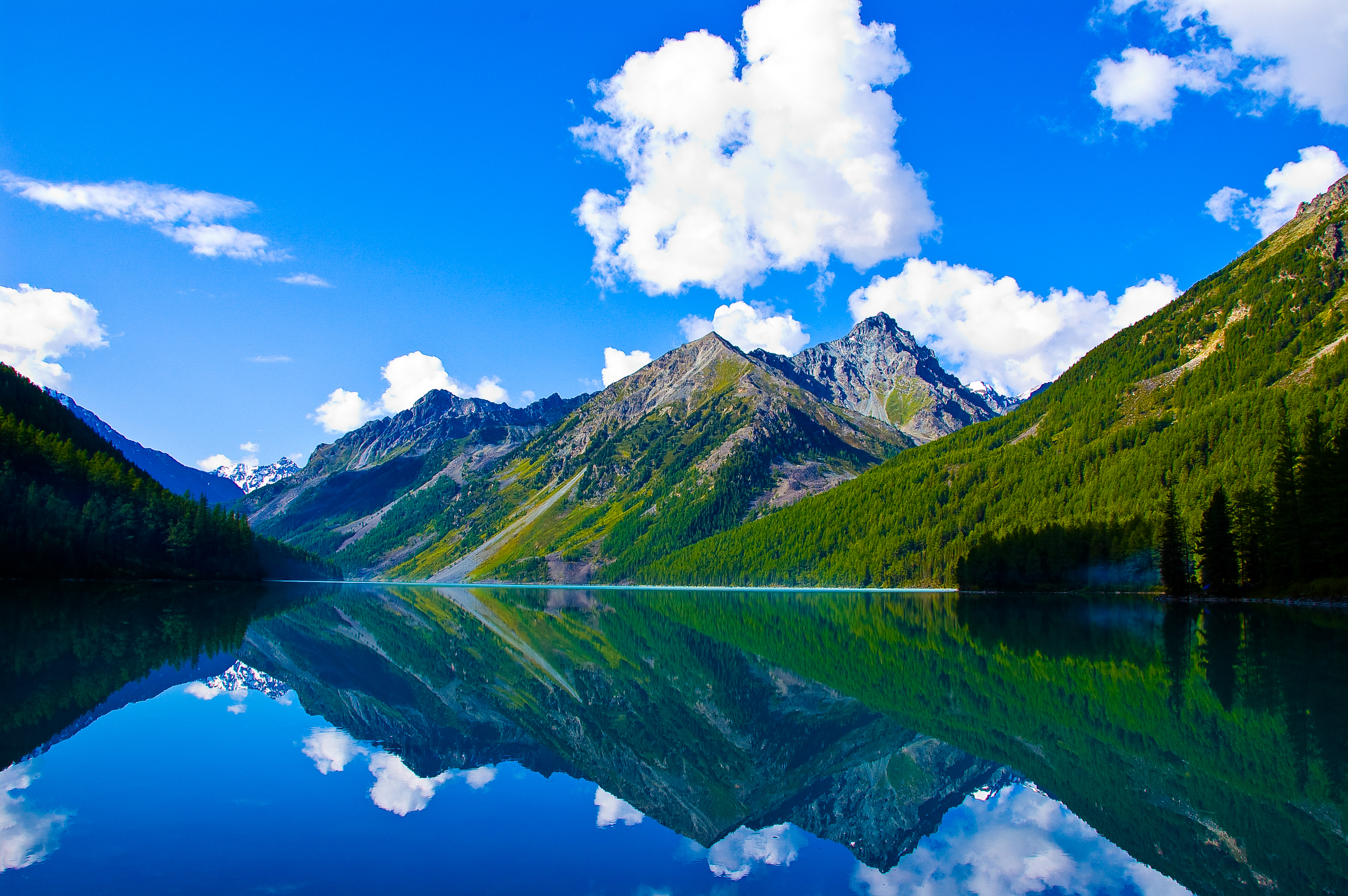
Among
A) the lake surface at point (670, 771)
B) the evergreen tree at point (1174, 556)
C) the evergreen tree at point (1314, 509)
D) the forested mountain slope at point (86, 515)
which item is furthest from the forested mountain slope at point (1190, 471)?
the forested mountain slope at point (86, 515)

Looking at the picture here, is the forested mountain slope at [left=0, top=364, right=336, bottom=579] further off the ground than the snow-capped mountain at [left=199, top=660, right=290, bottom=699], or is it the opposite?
the forested mountain slope at [left=0, top=364, right=336, bottom=579]

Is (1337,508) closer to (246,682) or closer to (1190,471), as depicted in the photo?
(1190,471)

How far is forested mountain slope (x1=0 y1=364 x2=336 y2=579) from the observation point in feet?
311

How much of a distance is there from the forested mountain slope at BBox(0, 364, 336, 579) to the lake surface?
69480 millimetres

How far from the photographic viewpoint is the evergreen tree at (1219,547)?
284 ft

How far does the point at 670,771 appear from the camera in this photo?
2091cm

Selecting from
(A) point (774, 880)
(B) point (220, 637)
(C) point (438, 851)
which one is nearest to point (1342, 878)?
(A) point (774, 880)

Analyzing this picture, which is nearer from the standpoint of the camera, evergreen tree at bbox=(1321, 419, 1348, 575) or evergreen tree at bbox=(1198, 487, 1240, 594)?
evergreen tree at bbox=(1321, 419, 1348, 575)

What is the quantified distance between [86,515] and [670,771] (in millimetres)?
115933

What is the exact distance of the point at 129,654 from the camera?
34.6 meters

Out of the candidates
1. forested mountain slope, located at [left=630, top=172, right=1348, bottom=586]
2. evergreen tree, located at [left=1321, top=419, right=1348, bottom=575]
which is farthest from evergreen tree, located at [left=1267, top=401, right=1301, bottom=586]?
evergreen tree, located at [left=1321, top=419, right=1348, bottom=575]

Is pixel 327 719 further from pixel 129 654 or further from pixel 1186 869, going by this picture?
pixel 1186 869

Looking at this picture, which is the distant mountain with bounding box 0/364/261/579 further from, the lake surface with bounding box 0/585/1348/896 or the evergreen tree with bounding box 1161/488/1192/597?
the evergreen tree with bounding box 1161/488/1192/597

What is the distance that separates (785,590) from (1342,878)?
185 meters
